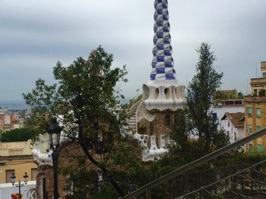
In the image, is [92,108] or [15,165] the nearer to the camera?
[92,108]

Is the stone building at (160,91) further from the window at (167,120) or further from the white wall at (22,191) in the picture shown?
the white wall at (22,191)

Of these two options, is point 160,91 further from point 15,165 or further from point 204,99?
point 15,165

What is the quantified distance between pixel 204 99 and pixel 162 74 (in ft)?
10.8

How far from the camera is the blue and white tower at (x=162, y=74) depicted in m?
14.9

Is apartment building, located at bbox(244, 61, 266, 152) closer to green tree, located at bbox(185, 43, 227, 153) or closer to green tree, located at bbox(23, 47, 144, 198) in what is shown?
green tree, located at bbox(185, 43, 227, 153)

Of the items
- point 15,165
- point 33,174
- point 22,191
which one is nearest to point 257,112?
point 33,174

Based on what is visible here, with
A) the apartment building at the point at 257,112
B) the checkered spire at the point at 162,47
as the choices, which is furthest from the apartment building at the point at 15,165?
the checkered spire at the point at 162,47

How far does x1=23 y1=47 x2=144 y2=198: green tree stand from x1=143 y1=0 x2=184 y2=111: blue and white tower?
697 cm

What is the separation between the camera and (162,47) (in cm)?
1529

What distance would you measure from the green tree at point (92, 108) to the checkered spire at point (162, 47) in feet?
23.7

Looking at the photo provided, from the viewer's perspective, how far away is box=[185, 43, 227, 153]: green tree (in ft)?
39.4

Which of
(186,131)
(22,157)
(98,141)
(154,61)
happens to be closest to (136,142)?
(186,131)

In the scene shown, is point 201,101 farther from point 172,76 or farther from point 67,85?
point 67,85

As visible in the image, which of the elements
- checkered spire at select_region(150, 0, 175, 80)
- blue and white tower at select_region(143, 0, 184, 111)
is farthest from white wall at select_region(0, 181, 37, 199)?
checkered spire at select_region(150, 0, 175, 80)
